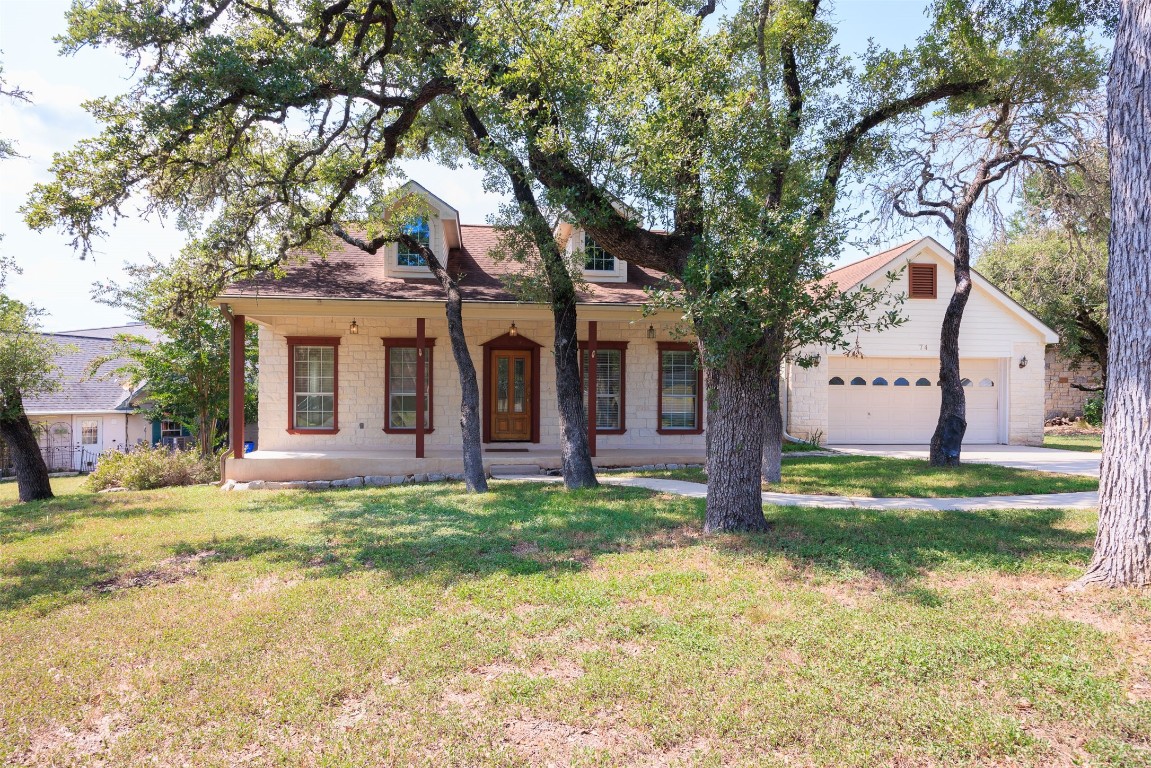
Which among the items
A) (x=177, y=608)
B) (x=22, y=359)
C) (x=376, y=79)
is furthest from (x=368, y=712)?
(x=22, y=359)

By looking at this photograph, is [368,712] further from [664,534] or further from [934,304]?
[934,304]

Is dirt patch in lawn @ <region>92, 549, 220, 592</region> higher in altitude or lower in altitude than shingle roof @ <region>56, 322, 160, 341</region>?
lower

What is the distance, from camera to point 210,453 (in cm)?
1580

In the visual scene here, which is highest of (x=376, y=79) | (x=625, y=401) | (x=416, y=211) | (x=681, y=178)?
(x=376, y=79)

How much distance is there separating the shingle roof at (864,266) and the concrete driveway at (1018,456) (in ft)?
15.0

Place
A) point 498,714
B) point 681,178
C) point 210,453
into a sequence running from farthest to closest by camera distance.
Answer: point 210,453 < point 681,178 < point 498,714

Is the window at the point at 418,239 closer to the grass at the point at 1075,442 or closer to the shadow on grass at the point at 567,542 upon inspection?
the shadow on grass at the point at 567,542

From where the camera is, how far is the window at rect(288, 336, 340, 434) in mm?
13594

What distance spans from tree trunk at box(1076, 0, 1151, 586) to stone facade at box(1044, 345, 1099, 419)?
75.4 ft

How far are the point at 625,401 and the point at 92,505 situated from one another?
392 inches

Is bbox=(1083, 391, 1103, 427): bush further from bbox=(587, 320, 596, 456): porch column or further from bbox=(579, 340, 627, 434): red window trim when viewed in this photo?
bbox=(587, 320, 596, 456): porch column

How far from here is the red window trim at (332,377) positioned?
1352cm

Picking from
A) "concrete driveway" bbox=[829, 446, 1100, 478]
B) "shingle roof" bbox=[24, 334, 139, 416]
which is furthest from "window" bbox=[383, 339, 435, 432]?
"shingle roof" bbox=[24, 334, 139, 416]

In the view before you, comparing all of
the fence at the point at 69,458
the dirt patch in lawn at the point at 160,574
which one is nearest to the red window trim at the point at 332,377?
the dirt patch in lawn at the point at 160,574
